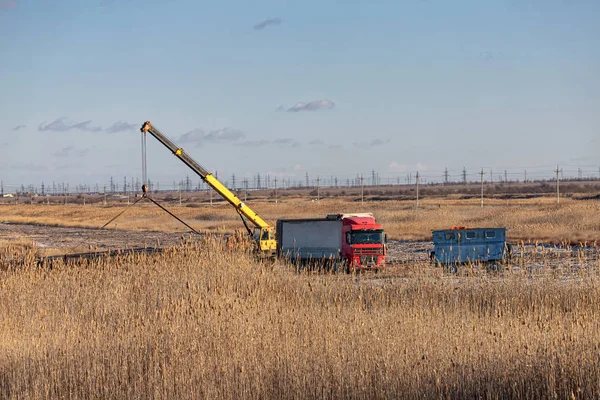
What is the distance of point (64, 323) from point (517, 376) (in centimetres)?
769

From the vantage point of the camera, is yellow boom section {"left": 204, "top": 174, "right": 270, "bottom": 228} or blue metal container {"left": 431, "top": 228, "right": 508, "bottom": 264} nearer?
blue metal container {"left": 431, "top": 228, "right": 508, "bottom": 264}

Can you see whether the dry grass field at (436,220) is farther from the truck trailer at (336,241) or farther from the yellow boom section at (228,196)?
the truck trailer at (336,241)

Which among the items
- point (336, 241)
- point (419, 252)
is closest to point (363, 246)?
point (336, 241)

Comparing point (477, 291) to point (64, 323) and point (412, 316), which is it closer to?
point (412, 316)

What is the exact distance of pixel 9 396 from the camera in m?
9.97

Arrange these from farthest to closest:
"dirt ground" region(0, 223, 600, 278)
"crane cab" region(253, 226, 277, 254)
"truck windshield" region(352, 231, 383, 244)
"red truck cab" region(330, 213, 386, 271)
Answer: "crane cab" region(253, 226, 277, 254) → "truck windshield" region(352, 231, 383, 244) → "red truck cab" region(330, 213, 386, 271) → "dirt ground" region(0, 223, 600, 278)

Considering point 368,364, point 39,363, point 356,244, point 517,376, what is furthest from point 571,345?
point 356,244

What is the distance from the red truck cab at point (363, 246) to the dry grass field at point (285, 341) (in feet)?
35.3

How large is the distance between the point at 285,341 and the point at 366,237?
17.4 meters

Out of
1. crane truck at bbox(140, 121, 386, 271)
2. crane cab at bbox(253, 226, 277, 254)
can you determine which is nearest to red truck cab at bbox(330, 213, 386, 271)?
crane truck at bbox(140, 121, 386, 271)

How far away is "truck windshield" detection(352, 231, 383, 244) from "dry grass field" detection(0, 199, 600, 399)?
11.1 m

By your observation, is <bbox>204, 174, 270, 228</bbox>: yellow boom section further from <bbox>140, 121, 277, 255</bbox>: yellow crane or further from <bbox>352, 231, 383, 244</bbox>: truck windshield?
<bbox>352, 231, 383, 244</bbox>: truck windshield

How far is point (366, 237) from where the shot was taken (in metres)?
27.9

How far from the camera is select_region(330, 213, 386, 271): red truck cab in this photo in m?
27.6
